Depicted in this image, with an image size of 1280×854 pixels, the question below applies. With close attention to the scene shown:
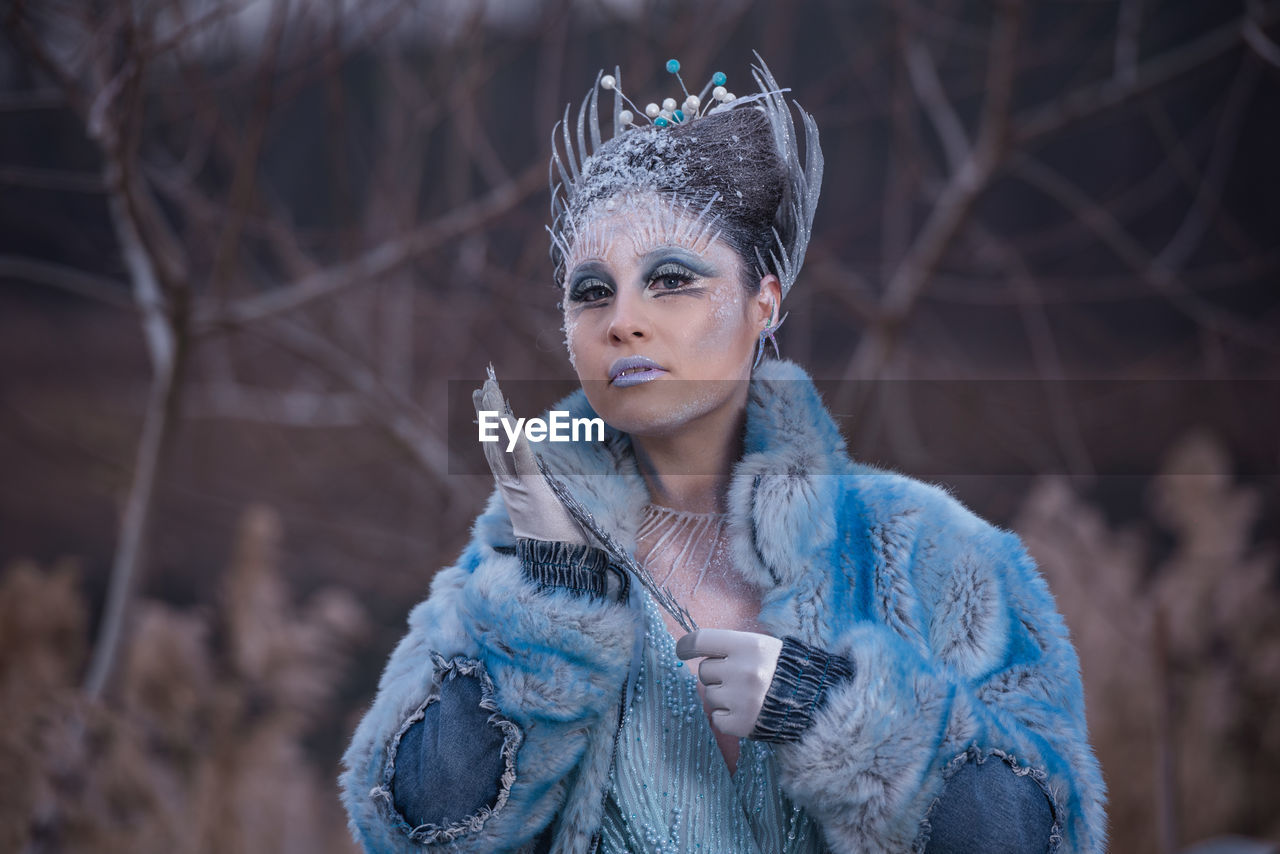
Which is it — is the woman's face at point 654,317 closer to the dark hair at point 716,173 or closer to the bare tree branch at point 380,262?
the dark hair at point 716,173

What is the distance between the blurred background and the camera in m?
2.40

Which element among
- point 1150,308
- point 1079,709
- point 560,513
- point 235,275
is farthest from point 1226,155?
point 235,275

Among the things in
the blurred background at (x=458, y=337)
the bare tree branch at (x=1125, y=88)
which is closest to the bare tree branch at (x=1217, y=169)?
the blurred background at (x=458, y=337)

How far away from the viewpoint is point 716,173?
1229mm

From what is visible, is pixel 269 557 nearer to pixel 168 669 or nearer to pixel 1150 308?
pixel 168 669

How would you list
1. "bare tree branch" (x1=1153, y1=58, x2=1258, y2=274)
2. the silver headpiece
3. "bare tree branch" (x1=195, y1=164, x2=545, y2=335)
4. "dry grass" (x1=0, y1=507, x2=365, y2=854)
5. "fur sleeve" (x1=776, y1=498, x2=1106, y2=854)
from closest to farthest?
"fur sleeve" (x1=776, y1=498, x2=1106, y2=854) → the silver headpiece → "dry grass" (x1=0, y1=507, x2=365, y2=854) → "bare tree branch" (x1=195, y1=164, x2=545, y2=335) → "bare tree branch" (x1=1153, y1=58, x2=1258, y2=274)

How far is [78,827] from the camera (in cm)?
229

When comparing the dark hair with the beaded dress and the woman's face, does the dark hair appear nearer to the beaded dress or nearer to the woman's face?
the woman's face

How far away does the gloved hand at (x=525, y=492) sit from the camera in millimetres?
1112

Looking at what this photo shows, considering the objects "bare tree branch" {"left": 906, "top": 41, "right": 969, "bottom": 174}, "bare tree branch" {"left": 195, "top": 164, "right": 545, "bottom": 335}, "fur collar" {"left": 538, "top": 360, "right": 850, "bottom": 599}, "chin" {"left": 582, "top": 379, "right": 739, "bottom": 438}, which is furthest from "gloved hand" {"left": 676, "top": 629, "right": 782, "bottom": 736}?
"bare tree branch" {"left": 906, "top": 41, "right": 969, "bottom": 174}

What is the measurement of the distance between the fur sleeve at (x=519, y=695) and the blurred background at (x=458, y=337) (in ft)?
3.30

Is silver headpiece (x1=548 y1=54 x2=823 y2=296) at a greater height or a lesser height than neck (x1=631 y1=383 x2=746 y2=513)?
greater

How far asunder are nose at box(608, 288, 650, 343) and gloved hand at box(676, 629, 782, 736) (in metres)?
0.34

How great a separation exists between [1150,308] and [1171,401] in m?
0.31
